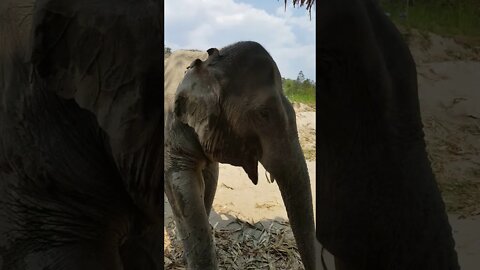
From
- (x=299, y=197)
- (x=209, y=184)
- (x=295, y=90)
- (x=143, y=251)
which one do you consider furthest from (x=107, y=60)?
(x=209, y=184)

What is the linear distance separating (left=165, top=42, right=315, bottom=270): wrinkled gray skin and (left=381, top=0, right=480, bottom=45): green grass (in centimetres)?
47

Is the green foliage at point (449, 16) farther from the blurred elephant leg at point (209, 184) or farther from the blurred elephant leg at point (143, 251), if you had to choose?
the blurred elephant leg at point (209, 184)

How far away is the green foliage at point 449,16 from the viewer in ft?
2.35

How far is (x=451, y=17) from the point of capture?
28.6 inches

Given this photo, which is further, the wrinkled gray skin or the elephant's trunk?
the elephant's trunk

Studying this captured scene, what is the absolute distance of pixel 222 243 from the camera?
8.11ft

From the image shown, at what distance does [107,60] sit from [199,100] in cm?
71

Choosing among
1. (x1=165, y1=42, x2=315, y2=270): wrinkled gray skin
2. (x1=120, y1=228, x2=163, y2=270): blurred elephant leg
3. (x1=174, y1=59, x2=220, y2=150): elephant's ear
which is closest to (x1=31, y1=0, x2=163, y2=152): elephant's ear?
(x1=120, y1=228, x2=163, y2=270): blurred elephant leg

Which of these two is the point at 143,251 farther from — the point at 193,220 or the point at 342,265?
the point at 193,220

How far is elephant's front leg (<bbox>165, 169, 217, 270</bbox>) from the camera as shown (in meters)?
1.64

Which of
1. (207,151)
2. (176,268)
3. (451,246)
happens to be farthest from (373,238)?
(176,268)

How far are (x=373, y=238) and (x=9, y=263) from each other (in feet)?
1.39

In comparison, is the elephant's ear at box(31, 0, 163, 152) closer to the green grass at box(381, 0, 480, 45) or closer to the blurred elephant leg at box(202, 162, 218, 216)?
the green grass at box(381, 0, 480, 45)

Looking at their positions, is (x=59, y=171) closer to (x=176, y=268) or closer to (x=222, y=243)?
(x=176, y=268)
